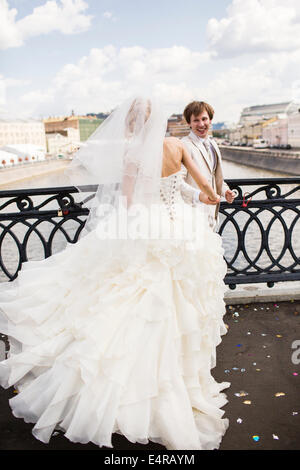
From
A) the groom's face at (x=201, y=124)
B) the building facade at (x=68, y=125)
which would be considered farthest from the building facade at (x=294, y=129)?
the groom's face at (x=201, y=124)

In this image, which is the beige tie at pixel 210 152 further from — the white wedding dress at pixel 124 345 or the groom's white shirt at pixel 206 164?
the white wedding dress at pixel 124 345

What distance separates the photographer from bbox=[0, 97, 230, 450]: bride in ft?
6.90

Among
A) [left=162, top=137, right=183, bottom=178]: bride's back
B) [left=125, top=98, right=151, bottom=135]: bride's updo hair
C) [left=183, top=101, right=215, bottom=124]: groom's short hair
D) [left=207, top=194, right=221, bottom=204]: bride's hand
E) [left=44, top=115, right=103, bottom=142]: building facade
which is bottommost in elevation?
[left=207, top=194, right=221, bottom=204]: bride's hand

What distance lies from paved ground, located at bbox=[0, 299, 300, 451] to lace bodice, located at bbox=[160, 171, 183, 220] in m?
1.17

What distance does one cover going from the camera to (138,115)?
2350 millimetres

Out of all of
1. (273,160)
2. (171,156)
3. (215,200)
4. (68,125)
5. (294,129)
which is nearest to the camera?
(171,156)

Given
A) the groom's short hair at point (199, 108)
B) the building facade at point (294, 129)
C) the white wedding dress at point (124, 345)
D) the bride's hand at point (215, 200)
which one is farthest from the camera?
the building facade at point (294, 129)

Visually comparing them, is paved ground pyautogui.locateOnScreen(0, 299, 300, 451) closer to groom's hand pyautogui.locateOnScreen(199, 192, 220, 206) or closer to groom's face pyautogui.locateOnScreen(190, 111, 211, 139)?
groom's hand pyautogui.locateOnScreen(199, 192, 220, 206)

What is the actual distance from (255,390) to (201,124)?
6.45 feet

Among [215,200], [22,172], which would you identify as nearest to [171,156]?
[215,200]

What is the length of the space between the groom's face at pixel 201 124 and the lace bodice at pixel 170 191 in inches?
37.8

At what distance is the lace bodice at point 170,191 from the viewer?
2.51 meters

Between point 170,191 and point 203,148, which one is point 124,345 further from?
point 203,148

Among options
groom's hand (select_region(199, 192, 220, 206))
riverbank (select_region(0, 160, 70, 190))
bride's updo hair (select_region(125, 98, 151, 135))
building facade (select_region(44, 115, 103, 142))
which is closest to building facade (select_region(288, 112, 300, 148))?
riverbank (select_region(0, 160, 70, 190))
